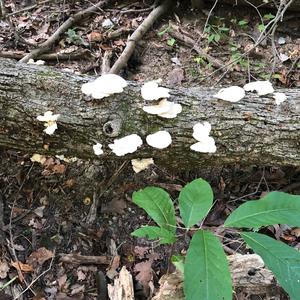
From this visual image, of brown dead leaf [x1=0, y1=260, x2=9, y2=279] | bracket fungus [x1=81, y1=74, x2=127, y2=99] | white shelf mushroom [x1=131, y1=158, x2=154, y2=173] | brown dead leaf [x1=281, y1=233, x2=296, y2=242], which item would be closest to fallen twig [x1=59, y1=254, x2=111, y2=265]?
brown dead leaf [x1=0, y1=260, x2=9, y2=279]

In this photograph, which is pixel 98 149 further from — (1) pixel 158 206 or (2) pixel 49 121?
(1) pixel 158 206

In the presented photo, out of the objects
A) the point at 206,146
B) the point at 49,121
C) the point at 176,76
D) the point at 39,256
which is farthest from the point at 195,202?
the point at 176,76

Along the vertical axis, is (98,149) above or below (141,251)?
above

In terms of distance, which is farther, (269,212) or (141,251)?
(141,251)

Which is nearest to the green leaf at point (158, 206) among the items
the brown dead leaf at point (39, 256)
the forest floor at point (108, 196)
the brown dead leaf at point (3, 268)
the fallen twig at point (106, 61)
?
the forest floor at point (108, 196)

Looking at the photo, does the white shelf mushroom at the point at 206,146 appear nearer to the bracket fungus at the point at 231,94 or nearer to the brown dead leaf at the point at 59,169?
the bracket fungus at the point at 231,94
